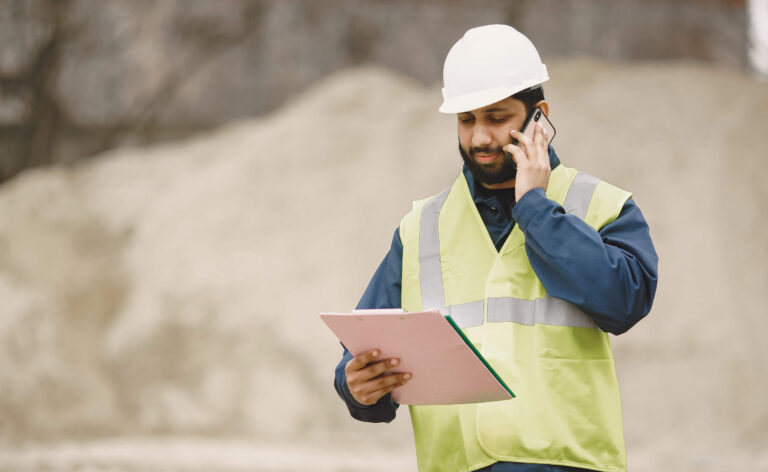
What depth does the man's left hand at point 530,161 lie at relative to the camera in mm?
2215

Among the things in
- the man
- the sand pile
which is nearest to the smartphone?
the man

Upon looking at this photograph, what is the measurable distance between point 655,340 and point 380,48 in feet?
19.3

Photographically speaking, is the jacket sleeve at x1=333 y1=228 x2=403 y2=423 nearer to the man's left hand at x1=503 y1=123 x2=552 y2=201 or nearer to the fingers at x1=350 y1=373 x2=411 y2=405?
the fingers at x1=350 y1=373 x2=411 y2=405

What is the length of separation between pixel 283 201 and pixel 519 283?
26.8 ft

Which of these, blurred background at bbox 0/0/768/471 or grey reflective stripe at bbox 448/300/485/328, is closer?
grey reflective stripe at bbox 448/300/485/328

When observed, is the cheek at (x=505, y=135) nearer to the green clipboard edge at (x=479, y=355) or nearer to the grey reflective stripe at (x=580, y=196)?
the grey reflective stripe at (x=580, y=196)

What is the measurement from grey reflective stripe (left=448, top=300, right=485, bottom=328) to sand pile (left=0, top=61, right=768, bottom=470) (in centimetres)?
533

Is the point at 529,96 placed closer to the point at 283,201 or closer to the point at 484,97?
the point at 484,97

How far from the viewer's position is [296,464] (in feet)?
23.7

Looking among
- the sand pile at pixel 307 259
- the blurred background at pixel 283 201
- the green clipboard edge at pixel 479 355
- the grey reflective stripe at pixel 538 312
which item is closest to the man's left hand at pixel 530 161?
the grey reflective stripe at pixel 538 312

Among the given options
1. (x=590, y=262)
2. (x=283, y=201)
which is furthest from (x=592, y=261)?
(x=283, y=201)

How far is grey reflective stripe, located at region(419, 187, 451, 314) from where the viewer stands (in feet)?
7.90

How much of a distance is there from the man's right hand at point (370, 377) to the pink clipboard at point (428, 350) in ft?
0.05

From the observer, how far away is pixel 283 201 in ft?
33.8
